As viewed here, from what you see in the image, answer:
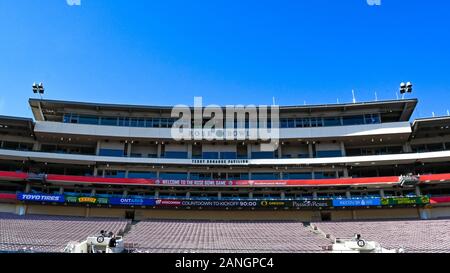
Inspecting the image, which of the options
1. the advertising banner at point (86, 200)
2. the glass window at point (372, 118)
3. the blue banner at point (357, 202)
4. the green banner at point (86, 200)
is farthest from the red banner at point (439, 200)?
the advertising banner at point (86, 200)

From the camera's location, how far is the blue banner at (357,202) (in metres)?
45.1

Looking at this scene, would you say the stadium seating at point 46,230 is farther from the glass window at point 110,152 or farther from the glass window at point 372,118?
the glass window at point 372,118

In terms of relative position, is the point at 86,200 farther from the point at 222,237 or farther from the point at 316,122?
the point at 316,122

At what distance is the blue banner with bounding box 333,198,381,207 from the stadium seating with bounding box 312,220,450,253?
2.50 metres

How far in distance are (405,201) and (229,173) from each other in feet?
81.4

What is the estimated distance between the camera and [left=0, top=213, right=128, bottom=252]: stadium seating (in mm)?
29562

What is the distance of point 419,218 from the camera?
1812 inches

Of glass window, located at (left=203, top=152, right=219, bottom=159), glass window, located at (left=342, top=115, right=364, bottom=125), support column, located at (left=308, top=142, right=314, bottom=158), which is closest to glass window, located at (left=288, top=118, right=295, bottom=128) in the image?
support column, located at (left=308, top=142, right=314, bottom=158)

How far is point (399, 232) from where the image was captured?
38.7 meters

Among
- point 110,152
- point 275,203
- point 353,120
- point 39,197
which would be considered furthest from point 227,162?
point 39,197

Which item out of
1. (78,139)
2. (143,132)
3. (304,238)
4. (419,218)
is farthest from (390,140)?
(78,139)

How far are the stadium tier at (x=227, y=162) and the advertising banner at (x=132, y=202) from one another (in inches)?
7.6

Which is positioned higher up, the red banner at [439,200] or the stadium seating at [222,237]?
the red banner at [439,200]
